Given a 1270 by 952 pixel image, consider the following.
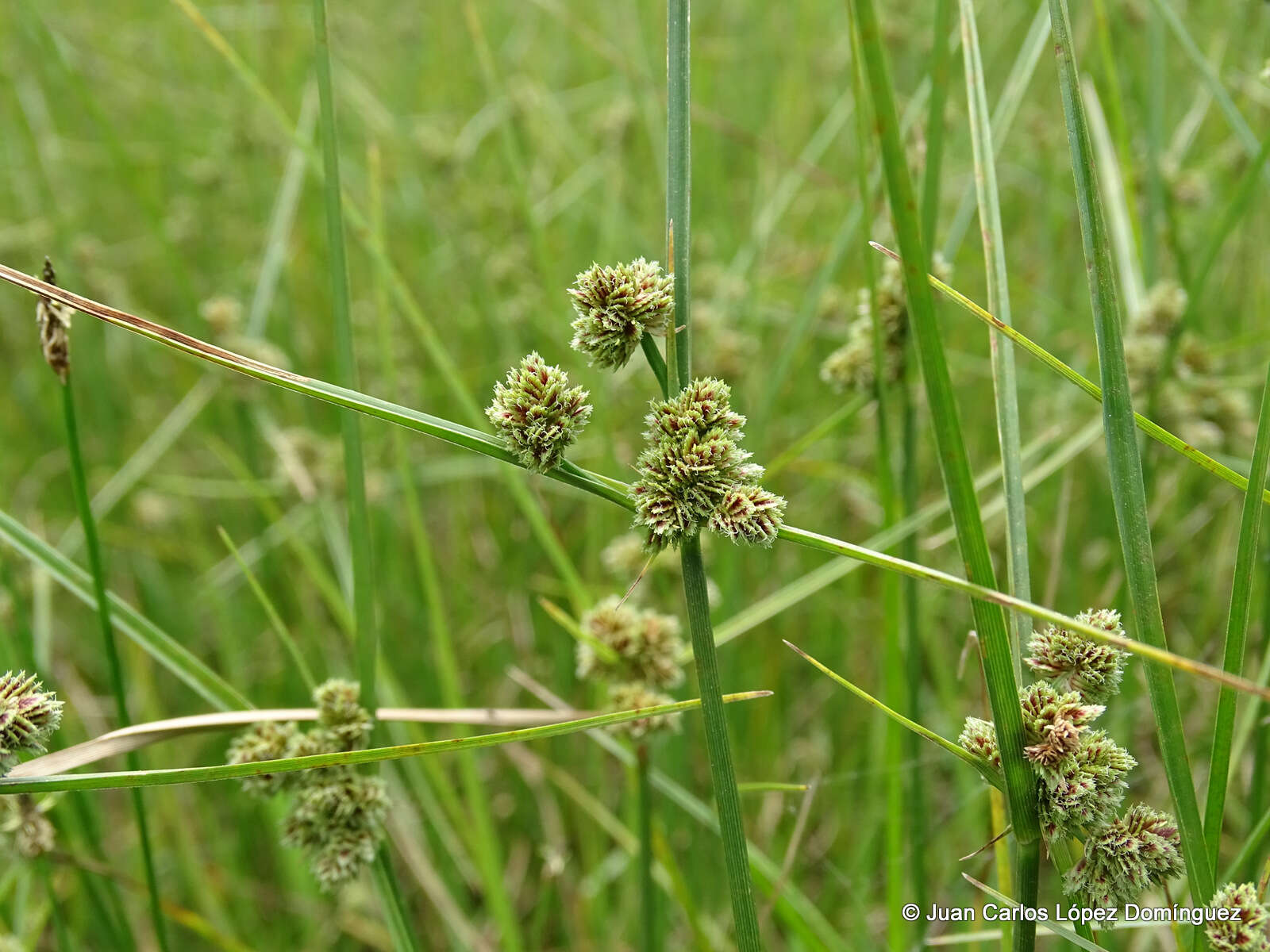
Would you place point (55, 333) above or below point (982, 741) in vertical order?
above

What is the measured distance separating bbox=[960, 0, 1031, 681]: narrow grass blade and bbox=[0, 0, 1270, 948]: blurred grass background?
0.74 feet

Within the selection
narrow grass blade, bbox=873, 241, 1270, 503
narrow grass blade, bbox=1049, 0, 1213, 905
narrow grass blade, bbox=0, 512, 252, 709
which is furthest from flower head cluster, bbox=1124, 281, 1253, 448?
narrow grass blade, bbox=0, 512, 252, 709

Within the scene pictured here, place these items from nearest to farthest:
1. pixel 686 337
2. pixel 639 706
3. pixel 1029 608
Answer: pixel 1029 608, pixel 686 337, pixel 639 706

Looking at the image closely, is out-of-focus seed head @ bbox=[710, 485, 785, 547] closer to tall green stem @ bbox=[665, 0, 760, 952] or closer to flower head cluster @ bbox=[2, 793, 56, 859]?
tall green stem @ bbox=[665, 0, 760, 952]

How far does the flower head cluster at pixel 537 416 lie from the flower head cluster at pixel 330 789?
0.42 metres

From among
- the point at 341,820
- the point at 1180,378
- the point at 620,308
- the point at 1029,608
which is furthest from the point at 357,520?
the point at 1180,378

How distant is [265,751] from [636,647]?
476 millimetres

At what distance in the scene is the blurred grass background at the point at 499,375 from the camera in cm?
193

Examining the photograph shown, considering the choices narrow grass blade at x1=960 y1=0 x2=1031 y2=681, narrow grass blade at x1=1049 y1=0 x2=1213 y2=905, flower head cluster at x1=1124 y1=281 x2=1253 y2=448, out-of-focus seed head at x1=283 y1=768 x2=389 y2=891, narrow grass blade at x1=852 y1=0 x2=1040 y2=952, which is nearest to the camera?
narrow grass blade at x1=852 y1=0 x2=1040 y2=952

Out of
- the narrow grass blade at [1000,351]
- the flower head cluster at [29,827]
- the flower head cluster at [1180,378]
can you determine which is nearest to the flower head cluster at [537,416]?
the narrow grass blade at [1000,351]

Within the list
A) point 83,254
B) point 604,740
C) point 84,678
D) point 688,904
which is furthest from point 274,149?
point 688,904

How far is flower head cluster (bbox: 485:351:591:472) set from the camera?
28.5 inches

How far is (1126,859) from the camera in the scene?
2.34 feet

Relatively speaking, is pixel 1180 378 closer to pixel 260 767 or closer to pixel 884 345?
pixel 884 345
